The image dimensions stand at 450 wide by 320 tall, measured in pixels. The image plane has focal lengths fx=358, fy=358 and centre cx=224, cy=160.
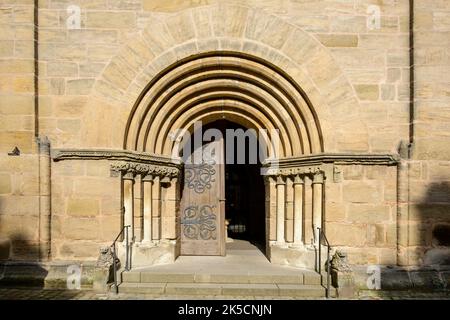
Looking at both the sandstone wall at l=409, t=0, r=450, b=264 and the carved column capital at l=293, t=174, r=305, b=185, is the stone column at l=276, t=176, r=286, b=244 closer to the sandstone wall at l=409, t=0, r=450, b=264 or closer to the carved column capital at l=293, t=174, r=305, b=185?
the carved column capital at l=293, t=174, r=305, b=185

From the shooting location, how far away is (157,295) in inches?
196

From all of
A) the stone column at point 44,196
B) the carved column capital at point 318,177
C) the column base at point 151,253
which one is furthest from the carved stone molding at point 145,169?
the carved column capital at point 318,177

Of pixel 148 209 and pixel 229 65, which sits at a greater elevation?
pixel 229 65

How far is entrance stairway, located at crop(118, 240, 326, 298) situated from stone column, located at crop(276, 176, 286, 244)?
57 centimetres

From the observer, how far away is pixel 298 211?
5.79 meters

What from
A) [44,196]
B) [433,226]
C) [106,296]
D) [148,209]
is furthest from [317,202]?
[44,196]

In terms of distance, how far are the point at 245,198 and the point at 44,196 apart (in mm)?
5244

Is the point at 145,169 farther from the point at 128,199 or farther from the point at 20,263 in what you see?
the point at 20,263

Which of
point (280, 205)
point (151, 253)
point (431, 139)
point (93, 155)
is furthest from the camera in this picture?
point (280, 205)

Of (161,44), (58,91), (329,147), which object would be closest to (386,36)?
(329,147)

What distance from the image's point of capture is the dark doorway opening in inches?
304

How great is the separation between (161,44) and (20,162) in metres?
2.76

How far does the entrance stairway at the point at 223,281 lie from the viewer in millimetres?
4996

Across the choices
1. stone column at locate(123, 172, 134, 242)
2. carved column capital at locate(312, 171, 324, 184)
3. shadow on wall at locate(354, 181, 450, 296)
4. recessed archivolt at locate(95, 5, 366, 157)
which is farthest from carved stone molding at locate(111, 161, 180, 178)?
shadow on wall at locate(354, 181, 450, 296)
